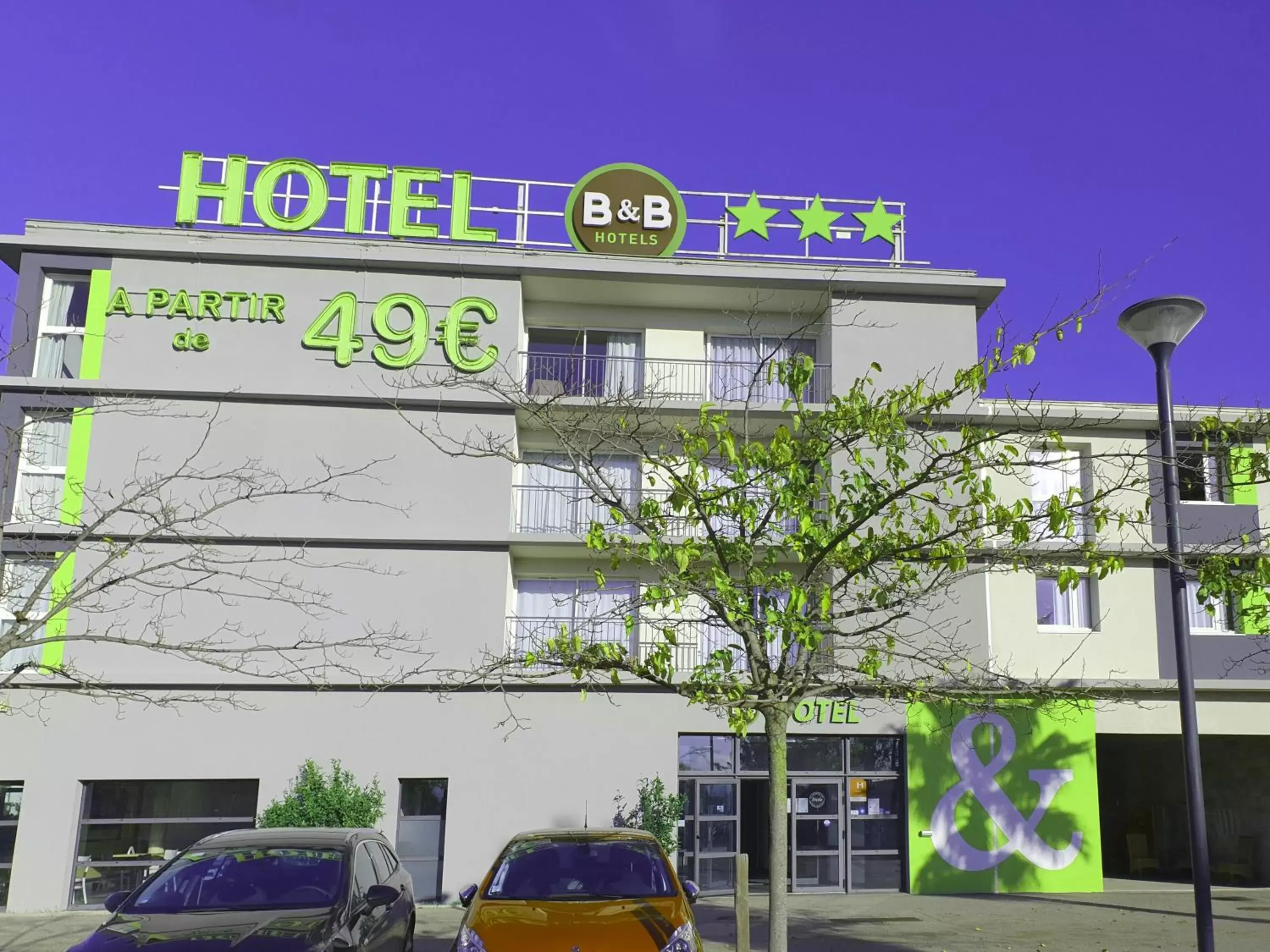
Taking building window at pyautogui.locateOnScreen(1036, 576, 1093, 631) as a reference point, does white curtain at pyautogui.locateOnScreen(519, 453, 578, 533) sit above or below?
above

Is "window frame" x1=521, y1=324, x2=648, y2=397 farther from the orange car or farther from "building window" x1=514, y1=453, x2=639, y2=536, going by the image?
the orange car

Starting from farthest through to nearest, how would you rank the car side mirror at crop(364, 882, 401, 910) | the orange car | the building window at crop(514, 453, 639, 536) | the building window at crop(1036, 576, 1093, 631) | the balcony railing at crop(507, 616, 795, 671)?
the building window at crop(1036, 576, 1093, 631), the building window at crop(514, 453, 639, 536), the balcony railing at crop(507, 616, 795, 671), the car side mirror at crop(364, 882, 401, 910), the orange car

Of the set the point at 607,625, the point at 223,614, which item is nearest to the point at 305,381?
the point at 223,614

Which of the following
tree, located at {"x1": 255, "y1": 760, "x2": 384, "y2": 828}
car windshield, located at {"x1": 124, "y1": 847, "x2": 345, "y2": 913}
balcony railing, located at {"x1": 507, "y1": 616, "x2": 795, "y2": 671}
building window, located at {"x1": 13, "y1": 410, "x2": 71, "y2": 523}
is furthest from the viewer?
balcony railing, located at {"x1": 507, "y1": 616, "x2": 795, "y2": 671}

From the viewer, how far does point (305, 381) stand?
21.6 meters

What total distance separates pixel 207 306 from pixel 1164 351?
16.9m

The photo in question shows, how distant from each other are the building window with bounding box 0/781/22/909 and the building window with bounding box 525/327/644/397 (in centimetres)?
1139

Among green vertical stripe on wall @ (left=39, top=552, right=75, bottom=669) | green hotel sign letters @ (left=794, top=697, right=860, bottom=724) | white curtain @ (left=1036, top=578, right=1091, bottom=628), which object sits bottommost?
green hotel sign letters @ (left=794, top=697, right=860, bottom=724)

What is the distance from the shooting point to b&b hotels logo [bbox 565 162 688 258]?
77.2 ft

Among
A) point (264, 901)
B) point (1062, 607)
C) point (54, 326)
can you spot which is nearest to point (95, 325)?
point (54, 326)

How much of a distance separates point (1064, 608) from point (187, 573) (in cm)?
1683

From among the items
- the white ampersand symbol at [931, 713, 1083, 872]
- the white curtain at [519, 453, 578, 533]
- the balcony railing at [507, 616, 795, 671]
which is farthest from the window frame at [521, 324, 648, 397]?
the white ampersand symbol at [931, 713, 1083, 872]

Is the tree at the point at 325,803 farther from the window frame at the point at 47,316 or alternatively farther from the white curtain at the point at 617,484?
the window frame at the point at 47,316

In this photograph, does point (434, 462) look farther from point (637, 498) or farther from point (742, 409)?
point (742, 409)
